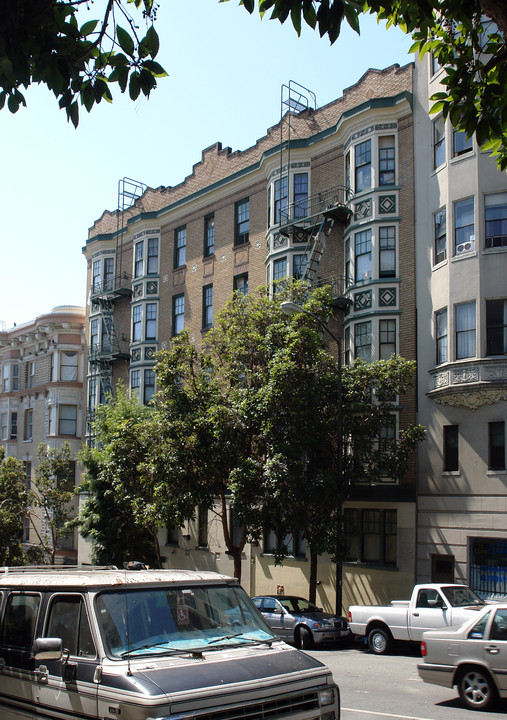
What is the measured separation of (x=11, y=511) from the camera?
36344 mm

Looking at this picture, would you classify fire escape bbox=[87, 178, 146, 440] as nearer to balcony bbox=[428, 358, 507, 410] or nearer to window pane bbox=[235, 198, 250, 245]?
window pane bbox=[235, 198, 250, 245]

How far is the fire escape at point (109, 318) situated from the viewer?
133 ft

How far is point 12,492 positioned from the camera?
36688mm

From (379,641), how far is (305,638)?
239cm

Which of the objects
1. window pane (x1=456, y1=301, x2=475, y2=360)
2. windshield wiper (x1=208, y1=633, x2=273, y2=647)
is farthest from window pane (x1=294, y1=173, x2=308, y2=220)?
windshield wiper (x1=208, y1=633, x2=273, y2=647)

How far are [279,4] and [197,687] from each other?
556 cm

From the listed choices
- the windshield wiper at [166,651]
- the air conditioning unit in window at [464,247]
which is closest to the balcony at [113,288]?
the air conditioning unit in window at [464,247]

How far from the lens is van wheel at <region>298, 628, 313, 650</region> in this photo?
772 inches

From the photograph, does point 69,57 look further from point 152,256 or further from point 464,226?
point 152,256

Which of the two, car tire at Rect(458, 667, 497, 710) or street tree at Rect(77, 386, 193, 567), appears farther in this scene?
street tree at Rect(77, 386, 193, 567)

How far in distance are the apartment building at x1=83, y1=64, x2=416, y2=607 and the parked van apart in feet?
61.3

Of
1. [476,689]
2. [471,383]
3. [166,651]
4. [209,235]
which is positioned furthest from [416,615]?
[209,235]

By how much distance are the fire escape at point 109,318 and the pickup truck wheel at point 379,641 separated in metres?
24.2

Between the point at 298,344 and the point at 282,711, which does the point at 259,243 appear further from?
the point at 282,711
